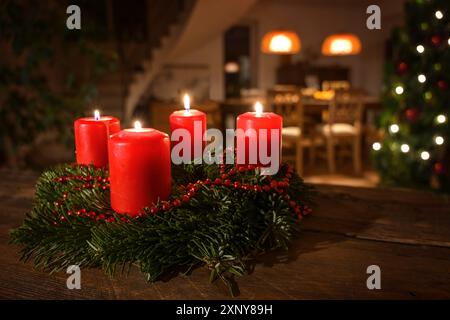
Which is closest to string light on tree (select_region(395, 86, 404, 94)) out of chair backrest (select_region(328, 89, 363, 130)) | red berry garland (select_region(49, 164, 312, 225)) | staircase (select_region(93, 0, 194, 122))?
chair backrest (select_region(328, 89, 363, 130))

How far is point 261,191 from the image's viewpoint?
729 mm

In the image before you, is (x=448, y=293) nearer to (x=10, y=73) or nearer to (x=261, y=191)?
(x=261, y=191)

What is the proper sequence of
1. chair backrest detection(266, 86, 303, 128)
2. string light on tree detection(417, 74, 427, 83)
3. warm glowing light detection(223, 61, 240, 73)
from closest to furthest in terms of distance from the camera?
string light on tree detection(417, 74, 427, 83), chair backrest detection(266, 86, 303, 128), warm glowing light detection(223, 61, 240, 73)

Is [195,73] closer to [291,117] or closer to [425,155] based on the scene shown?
[291,117]

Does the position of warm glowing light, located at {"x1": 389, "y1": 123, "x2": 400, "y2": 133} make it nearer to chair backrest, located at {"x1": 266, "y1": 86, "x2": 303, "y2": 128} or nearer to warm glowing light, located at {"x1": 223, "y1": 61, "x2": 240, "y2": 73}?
chair backrest, located at {"x1": 266, "y1": 86, "x2": 303, "y2": 128}

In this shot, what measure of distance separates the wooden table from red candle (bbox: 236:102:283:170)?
163 millimetres

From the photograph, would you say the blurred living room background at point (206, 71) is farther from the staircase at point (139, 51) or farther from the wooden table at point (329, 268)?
the wooden table at point (329, 268)

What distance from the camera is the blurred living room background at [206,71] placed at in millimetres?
2518

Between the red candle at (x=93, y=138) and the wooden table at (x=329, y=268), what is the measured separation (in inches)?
7.3

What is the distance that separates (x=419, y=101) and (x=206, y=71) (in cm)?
511

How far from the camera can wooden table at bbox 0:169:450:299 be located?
23.0 inches

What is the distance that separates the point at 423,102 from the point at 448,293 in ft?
8.51

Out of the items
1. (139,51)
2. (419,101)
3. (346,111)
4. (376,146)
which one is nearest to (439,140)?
(419,101)

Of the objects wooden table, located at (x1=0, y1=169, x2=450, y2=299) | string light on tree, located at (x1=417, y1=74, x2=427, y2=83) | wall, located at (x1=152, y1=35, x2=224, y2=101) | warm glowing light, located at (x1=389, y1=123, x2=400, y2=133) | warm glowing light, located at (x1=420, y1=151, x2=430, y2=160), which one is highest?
wall, located at (x1=152, y1=35, x2=224, y2=101)
